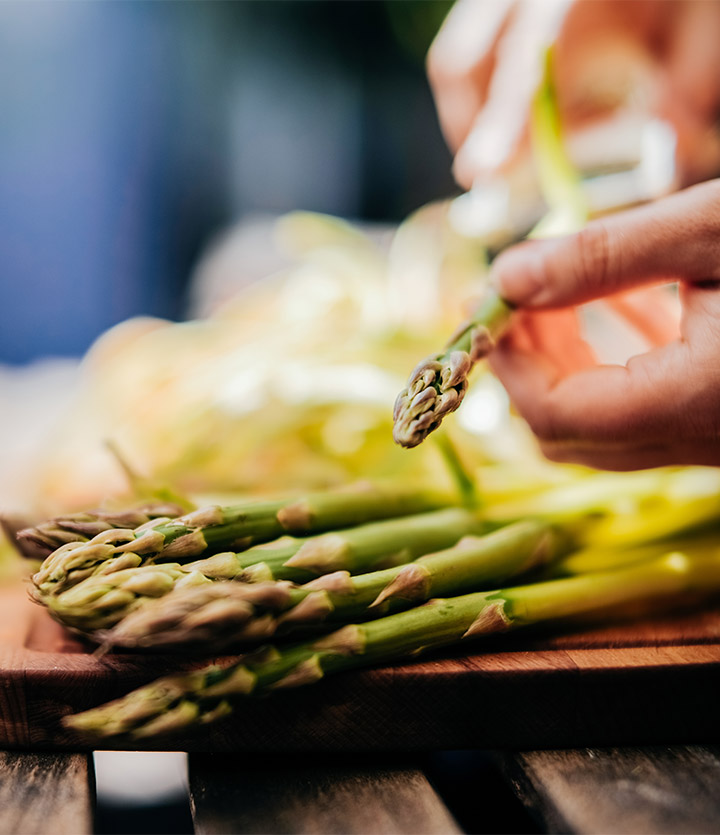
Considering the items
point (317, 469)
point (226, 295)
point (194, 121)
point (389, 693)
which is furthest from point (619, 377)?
point (194, 121)

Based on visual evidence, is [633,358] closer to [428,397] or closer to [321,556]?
[428,397]

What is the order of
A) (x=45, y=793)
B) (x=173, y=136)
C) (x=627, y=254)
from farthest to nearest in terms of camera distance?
(x=173, y=136) → (x=627, y=254) → (x=45, y=793)

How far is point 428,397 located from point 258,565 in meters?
0.23

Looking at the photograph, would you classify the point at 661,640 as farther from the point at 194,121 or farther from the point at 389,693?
the point at 194,121

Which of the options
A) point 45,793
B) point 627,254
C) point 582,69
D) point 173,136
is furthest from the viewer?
point 173,136

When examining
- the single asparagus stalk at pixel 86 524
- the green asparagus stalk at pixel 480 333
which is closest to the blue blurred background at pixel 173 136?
the green asparagus stalk at pixel 480 333

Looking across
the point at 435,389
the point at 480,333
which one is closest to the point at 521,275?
the point at 480,333

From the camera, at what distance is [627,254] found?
0.78 metres

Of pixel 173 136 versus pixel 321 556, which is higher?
pixel 173 136

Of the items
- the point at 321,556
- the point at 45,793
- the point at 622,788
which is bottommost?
the point at 622,788

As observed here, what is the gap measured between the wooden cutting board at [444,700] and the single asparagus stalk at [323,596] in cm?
7

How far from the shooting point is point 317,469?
134 cm

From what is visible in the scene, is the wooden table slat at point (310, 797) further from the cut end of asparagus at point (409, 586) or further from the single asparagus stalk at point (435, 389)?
the single asparagus stalk at point (435, 389)

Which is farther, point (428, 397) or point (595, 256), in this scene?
point (595, 256)
